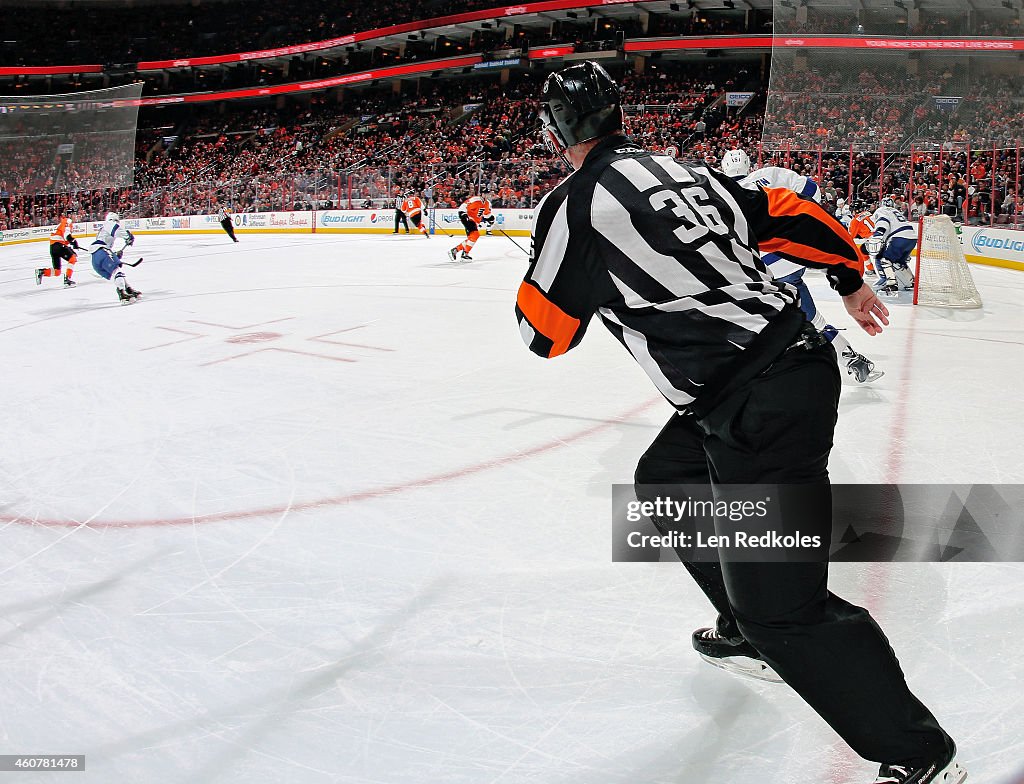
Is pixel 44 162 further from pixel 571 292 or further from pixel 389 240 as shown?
pixel 571 292

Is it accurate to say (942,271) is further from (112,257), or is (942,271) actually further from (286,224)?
(286,224)

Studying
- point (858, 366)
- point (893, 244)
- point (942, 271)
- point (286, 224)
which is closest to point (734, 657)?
point (858, 366)

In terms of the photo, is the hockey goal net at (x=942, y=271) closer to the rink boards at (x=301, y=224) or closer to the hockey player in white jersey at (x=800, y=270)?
the hockey player in white jersey at (x=800, y=270)

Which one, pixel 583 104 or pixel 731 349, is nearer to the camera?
pixel 731 349

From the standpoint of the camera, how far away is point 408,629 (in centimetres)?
238

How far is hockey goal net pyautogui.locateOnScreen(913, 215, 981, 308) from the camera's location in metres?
8.90

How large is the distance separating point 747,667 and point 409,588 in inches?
41.8

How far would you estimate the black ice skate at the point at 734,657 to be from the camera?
2.13m

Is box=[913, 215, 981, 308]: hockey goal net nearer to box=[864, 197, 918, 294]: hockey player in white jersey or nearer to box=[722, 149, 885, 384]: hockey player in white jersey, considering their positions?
box=[864, 197, 918, 294]: hockey player in white jersey

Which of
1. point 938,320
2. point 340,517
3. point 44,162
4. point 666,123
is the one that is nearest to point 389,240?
point 44,162

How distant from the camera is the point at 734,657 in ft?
7.06

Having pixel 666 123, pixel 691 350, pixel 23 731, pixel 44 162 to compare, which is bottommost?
pixel 23 731

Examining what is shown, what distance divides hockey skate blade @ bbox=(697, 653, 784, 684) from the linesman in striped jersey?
1.83 feet

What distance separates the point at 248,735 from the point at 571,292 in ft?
4.14
